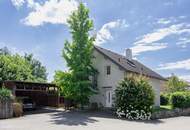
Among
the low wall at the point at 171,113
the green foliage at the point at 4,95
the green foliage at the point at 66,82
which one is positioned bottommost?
the low wall at the point at 171,113

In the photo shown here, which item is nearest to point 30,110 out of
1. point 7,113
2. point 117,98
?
point 7,113

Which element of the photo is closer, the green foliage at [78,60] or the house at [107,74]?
the green foliage at [78,60]

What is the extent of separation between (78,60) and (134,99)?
7.55 m

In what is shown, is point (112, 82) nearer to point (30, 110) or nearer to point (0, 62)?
point (30, 110)

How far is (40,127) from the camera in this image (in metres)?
18.0

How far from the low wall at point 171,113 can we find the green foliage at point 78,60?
292 inches

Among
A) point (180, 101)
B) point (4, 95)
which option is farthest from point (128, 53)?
point (4, 95)

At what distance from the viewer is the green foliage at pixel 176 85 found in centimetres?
5822

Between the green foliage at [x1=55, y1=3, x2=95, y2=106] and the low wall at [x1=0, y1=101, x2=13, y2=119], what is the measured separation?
25.6ft

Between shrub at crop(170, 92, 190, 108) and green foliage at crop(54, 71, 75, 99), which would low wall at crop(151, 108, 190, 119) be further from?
green foliage at crop(54, 71, 75, 99)

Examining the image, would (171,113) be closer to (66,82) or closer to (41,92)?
(66,82)

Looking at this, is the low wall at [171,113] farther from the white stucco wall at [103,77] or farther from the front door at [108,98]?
the front door at [108,98]

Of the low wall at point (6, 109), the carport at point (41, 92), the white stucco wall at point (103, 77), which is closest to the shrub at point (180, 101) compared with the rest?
the white stucco wall at point (103, 77)

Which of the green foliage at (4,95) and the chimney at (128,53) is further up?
the chimney at (128,53)
